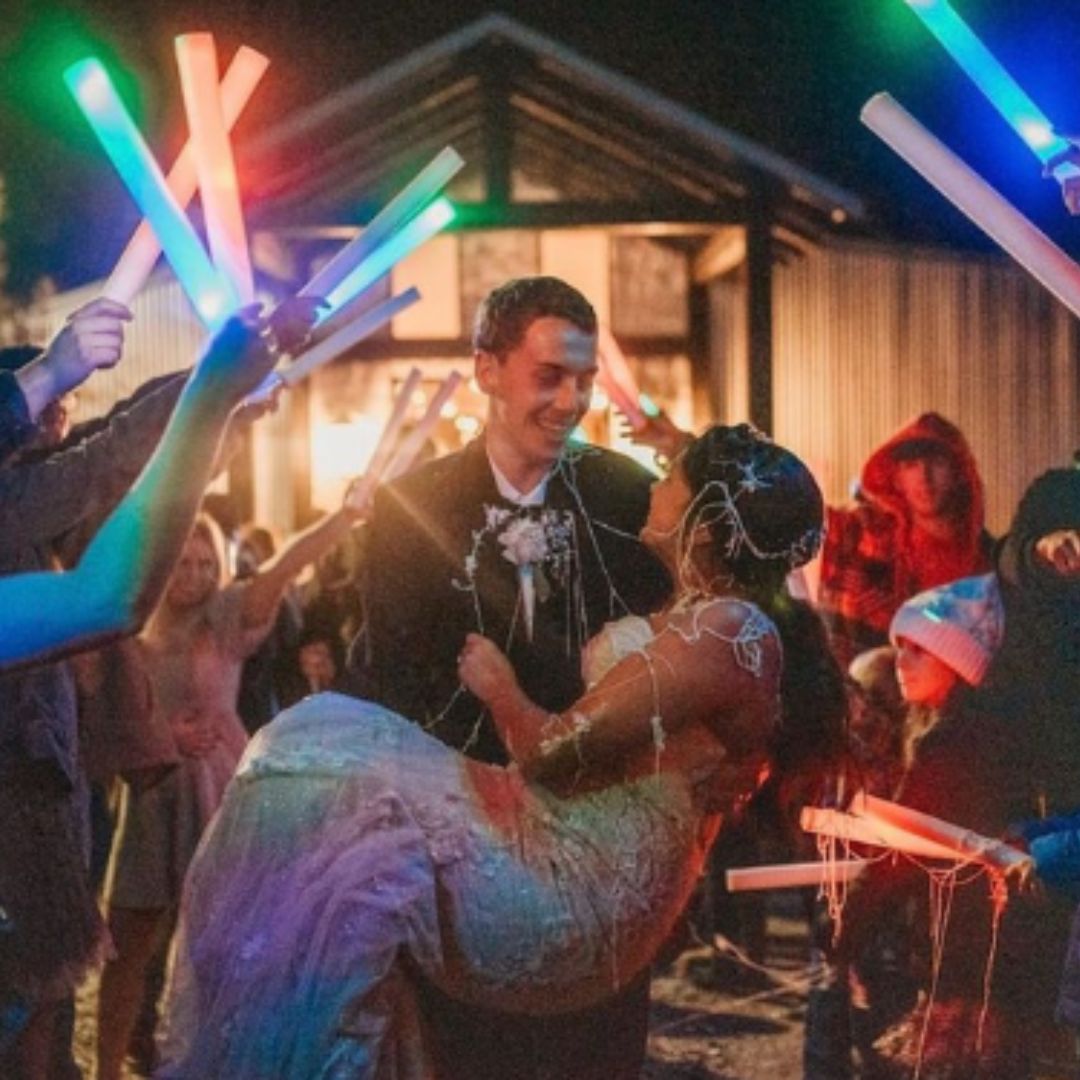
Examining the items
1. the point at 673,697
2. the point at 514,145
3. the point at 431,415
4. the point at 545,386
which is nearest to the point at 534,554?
the point at 545,386

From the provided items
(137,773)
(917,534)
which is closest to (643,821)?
(137,773)

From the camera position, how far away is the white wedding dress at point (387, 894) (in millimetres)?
2838

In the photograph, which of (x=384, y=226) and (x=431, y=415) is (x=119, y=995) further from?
(x=384, y=226)

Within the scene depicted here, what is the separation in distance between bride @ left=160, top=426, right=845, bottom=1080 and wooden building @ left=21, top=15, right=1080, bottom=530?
814cm

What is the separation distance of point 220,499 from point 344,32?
10485 millimetres

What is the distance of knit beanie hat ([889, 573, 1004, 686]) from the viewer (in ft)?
17.8

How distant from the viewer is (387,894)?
113 inches

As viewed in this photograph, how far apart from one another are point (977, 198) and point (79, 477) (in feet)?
6.67

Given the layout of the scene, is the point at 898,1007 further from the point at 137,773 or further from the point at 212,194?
the point at 212,194

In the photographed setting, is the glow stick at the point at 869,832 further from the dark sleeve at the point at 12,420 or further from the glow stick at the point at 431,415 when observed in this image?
the glow stick at the point at 431,415

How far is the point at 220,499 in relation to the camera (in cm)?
1009

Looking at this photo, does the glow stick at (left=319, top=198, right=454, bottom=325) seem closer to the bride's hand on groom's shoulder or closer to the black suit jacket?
the black suit jacket

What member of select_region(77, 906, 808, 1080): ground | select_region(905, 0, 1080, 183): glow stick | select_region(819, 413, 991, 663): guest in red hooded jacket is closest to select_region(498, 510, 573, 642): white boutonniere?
select_region(905, 0, 1080, 183): glow stick

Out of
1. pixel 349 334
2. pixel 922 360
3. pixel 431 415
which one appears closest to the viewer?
pixel 349 334
